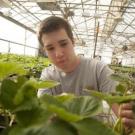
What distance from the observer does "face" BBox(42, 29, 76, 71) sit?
1.95 meters

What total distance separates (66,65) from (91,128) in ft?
5.04

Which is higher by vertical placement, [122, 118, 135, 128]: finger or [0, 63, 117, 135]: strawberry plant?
[0, 63, 117, 135]: strawberry plant

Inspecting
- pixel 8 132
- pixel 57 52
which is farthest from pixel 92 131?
pixel 57 52

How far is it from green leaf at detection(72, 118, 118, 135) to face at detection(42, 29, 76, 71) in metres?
1.41

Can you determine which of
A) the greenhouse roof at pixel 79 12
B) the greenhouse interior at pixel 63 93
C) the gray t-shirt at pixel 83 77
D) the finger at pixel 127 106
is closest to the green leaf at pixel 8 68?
the greenhouse interior at pixel 63 93

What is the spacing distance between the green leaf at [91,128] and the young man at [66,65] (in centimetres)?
133

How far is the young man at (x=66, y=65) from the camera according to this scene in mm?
1971

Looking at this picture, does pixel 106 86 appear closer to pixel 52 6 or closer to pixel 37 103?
pixel 37 103

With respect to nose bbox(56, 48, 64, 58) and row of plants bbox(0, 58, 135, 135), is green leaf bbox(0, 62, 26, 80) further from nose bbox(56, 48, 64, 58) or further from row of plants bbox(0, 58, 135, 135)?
nose bbox(56, 48, 64, 58)

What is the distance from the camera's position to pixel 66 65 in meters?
2.07

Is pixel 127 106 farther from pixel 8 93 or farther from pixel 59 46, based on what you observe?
pixel 59 46

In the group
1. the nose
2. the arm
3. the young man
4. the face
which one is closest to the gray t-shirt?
the young man

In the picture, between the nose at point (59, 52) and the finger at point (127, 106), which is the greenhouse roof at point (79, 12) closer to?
the nose at point (59, 52)

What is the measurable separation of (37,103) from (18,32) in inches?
720
